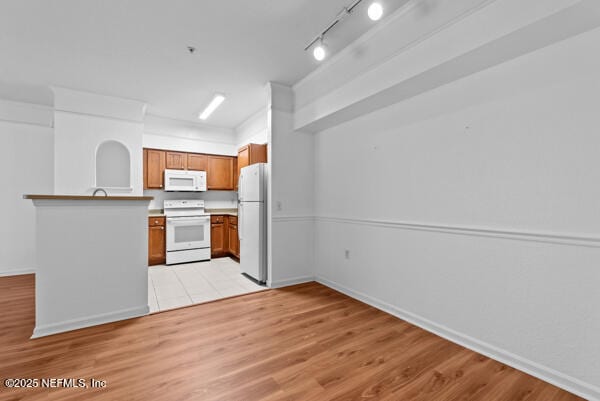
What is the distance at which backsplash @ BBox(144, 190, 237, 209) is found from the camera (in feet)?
18.0

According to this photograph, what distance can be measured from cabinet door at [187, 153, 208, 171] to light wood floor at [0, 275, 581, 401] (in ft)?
11.3

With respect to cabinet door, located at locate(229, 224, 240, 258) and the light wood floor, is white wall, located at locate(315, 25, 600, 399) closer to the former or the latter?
the light wood floor

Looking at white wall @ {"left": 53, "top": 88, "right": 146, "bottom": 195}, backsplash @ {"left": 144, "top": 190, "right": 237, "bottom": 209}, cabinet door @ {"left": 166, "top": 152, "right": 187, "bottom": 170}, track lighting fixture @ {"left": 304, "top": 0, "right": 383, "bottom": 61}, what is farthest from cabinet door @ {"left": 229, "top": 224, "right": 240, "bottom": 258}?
track lighting fixture @ {"left": 304, "top": 0, "right": 383, "bottom": 61}

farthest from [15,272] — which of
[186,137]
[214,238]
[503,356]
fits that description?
[503,356]

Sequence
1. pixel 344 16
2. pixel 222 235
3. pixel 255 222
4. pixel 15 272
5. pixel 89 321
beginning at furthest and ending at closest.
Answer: pixel 222 235 → pixel 15 272 → pixel 255 222 → pixel 89 321 → pixel 344 16

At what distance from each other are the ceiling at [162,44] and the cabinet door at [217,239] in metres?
2.64

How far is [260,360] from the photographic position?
2008mm

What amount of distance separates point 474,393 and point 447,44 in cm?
243

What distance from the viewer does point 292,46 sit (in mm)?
2875

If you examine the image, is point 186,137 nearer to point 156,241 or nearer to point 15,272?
point 156,241

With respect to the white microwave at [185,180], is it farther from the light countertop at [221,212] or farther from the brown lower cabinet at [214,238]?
the brown lower cabinet at [214,238]

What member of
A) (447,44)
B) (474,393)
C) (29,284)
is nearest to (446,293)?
(474,393)

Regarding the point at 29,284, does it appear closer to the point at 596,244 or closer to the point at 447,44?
the point at 447,44

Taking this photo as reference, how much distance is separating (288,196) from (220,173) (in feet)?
9.03
